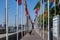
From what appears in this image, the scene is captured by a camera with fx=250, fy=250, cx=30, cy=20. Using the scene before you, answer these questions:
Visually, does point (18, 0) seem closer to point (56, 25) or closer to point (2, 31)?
point (2, 31)

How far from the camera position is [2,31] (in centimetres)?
2709

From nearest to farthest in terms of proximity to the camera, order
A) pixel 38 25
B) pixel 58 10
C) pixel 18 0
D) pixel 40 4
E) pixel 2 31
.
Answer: pixel 18 0
pixel 2 31
pixel 40 4
pixel 58 10
pixel 38 25

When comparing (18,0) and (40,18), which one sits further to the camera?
(40,18)

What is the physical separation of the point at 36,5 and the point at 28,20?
7.30 meters

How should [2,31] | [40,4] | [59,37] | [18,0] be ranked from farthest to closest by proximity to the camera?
1. [40,4]
2. [2,31]
3. [18,0]
4. [59,37]

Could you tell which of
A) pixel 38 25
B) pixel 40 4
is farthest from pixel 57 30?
pixel 38 25

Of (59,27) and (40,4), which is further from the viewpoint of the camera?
(40,4)

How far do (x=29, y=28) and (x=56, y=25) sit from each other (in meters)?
32.0

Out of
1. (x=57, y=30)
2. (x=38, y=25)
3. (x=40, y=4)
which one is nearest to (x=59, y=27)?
(x=57, y=30)

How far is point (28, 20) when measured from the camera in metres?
37.0

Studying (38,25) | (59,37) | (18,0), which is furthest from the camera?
(38,25)

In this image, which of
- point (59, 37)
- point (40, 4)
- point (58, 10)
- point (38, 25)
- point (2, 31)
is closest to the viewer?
point (59, 37)

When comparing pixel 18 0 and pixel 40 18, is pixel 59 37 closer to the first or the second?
pixel 18 0

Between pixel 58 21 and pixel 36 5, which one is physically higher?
pixel 36 5
